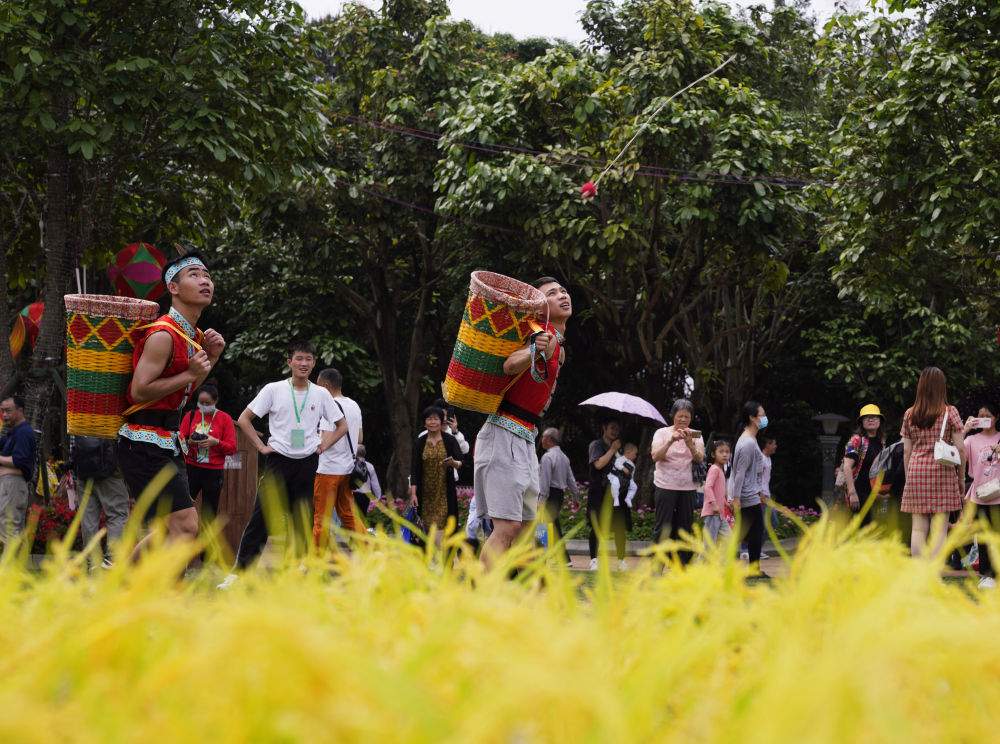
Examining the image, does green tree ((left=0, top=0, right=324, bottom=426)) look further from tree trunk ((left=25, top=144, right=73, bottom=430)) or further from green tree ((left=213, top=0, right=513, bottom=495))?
green tree ((left=213, top=0, right=513, bottom=495))

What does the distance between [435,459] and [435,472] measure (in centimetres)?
15

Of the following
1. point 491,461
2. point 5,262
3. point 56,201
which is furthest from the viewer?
point 5,262

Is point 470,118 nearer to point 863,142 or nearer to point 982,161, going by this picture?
point 863,142

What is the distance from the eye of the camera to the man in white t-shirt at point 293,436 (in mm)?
8492

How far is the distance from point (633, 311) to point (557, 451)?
6494 mm

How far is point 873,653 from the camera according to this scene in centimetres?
158

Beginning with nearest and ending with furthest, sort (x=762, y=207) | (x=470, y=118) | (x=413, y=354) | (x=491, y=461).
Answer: (x=491, y=461) < (x=762, y=207) < (x=470, y=118) < (x=413, y=354)

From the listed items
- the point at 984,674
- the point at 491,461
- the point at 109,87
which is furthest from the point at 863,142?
the point at 984,674

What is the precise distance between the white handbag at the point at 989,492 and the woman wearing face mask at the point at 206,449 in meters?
6.35

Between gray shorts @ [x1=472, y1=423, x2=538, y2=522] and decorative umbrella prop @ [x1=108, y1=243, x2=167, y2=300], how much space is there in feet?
24.4

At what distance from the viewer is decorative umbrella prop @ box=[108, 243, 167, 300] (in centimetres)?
1271

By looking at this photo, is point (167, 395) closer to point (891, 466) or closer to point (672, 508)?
point (672, 508)

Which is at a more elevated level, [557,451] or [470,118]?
[470,118]

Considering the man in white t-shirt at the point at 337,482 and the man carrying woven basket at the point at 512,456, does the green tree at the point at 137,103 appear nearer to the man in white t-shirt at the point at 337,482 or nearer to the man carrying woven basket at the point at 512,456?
the man in white t-shirt at the point at 337,482
